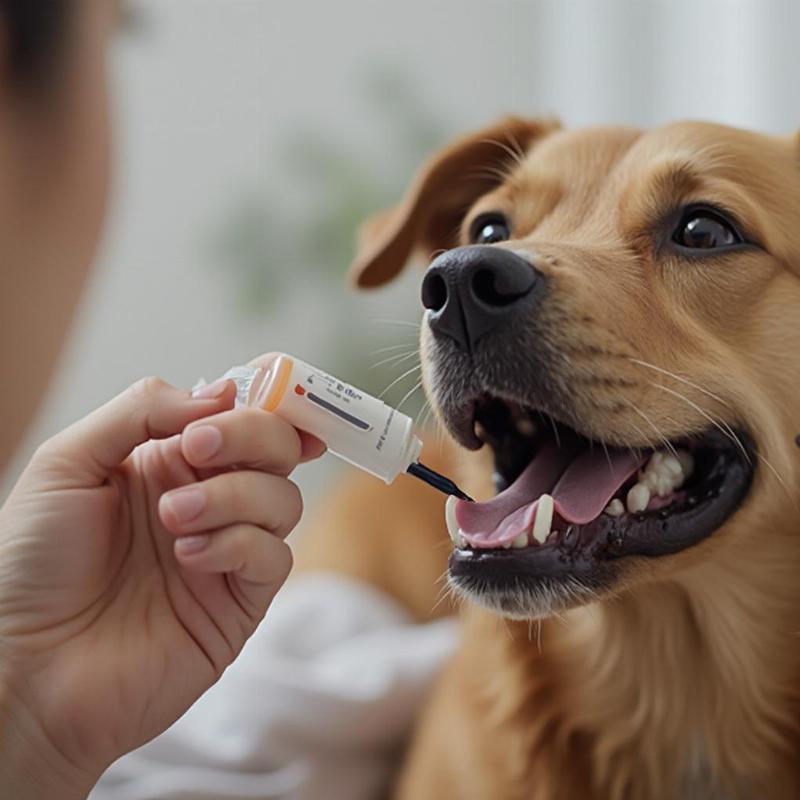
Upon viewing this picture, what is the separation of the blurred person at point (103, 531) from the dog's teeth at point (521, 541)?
0.71ft

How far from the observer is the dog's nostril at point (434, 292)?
1.04 metres

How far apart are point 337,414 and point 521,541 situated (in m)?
0.23

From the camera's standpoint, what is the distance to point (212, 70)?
298 cm

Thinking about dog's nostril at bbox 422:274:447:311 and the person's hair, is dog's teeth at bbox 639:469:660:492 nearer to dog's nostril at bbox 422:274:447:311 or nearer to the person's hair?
dog's nostril at bbox 422:274:447:311

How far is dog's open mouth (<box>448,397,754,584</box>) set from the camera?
104 cm

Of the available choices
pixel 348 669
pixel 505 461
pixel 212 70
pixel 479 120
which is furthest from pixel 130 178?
pixel 505 461

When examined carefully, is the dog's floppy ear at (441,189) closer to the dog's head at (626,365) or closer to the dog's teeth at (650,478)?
the dog's head at (626,365)

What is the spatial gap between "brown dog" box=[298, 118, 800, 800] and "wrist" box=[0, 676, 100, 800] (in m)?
0.41

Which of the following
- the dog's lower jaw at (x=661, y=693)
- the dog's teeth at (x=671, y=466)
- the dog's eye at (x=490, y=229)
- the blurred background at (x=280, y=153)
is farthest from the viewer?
the blurred background at (x=280, y=153)

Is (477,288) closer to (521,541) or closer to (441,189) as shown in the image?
(521,541)

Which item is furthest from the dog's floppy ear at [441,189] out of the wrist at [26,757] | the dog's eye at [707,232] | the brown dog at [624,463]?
the wrist at [26,757]

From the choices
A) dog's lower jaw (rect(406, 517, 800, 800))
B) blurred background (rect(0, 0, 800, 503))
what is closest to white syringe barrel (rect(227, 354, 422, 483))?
dog's lower jaw (rect(406, 517, 800, 800))

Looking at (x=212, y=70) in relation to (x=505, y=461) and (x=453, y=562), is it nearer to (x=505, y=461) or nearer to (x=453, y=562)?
(x=505, y=461)

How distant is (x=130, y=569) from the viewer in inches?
41.8
